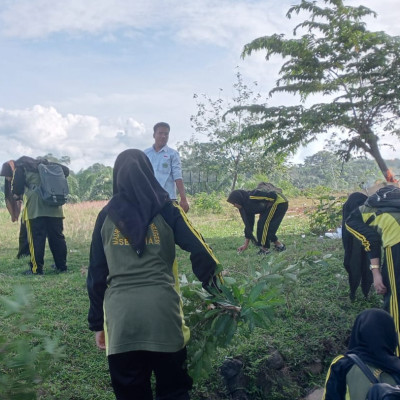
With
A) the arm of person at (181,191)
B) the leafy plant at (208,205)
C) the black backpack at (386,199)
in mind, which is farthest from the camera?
the leafy plant at (208,205)

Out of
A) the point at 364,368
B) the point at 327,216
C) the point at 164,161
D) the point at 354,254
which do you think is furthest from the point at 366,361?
the point at 327,216

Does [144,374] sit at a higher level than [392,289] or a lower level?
lower

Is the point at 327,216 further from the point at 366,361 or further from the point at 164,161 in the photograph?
the point at 366,361

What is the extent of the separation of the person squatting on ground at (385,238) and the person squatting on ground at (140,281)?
70.3 inches

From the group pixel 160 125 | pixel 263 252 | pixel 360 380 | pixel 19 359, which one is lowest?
pixel 263 252

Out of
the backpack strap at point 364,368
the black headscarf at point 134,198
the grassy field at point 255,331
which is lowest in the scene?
the grassy field at point 255,331

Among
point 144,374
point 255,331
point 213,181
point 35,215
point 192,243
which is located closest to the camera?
point 144,374

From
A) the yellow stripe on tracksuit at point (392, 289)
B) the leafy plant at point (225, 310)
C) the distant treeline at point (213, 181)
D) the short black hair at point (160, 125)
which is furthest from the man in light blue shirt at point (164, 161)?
the distant treeline at point (213, 181)

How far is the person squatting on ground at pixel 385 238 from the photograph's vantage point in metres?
3.93

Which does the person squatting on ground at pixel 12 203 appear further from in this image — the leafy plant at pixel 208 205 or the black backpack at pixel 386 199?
the leafy plant at pixel 208 205

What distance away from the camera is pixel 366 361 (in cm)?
251

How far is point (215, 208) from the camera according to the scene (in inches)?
664

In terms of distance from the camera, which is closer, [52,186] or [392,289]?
[392,289]

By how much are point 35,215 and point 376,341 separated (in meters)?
5.31
